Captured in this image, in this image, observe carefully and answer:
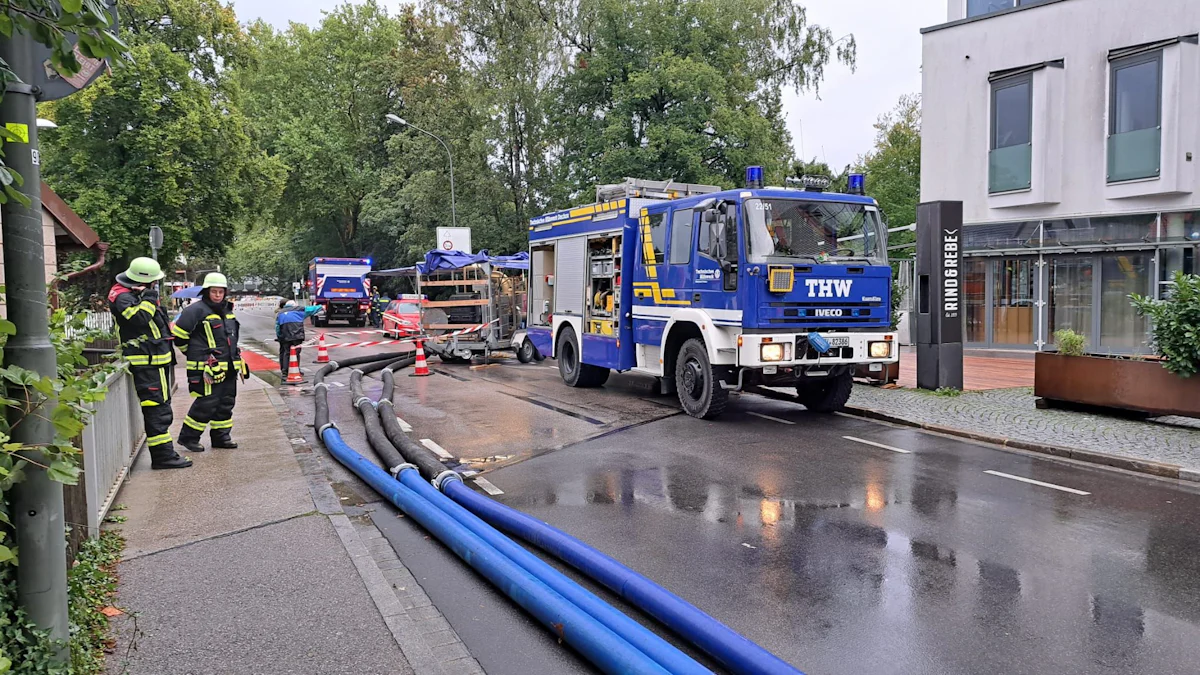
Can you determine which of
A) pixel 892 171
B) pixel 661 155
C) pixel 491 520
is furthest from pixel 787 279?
pixel 892 171

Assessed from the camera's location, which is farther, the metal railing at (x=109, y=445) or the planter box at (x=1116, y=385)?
the planter box at (x=1116, y=385)

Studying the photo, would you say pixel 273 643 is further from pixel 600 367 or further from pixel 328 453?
pixel 600 367

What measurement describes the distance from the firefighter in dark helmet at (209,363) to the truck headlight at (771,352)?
5.79 meters

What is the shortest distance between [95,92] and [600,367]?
23.2 meters

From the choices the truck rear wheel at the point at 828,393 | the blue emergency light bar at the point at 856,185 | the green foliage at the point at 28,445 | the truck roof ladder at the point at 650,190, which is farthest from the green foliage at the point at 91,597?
the blue emergency light bar at the point at 856,185

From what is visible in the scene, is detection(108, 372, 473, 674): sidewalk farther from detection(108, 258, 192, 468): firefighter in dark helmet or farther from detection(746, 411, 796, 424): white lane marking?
detection(746, 411, 796, 424): white lane marking

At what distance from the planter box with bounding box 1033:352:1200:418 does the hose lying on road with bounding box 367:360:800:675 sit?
770 centimetres

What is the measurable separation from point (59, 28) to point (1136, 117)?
19.2m

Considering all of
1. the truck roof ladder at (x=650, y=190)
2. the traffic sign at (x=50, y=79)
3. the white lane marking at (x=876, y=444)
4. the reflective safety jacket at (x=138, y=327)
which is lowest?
the white lane marking at (x=876, y=444)

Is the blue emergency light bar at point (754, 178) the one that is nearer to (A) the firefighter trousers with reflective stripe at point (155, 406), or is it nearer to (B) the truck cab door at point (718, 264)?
(B) the truck cab door at point (718, 264)

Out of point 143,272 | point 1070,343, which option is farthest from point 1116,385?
point 143,272

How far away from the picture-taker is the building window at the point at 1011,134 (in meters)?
18.3

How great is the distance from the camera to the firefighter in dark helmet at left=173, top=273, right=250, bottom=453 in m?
8.45

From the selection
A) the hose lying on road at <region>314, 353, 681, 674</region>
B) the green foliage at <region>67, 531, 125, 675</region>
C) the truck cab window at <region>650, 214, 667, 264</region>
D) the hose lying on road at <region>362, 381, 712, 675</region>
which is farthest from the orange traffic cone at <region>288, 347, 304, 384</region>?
the green foliage at <region>67, 531, 125, 675</region>
